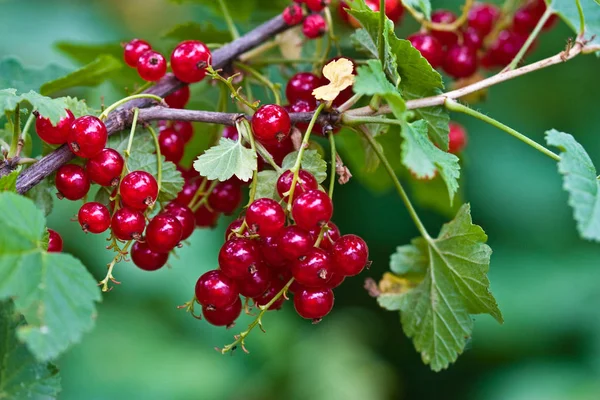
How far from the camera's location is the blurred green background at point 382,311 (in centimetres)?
177

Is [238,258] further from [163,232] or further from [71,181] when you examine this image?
[71,181]

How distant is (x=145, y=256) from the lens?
75cm

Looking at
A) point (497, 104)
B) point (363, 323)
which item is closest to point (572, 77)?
point (497, 104)

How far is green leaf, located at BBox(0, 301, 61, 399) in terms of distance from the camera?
1.98ft

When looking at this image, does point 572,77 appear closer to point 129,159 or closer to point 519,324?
point 519,324

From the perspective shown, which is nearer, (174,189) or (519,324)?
(174,189)

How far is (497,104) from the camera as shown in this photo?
2094mm

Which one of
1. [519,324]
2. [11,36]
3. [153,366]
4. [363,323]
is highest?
[11,36]

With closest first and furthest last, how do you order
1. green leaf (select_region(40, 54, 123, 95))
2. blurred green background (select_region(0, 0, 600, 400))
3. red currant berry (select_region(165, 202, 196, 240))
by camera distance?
red currant berry (select_region(165, 202, 196, 240))
green leaf (select_region(40, 54, 123, 95))
blurred green background (select_region(0, 0, 600, 400))

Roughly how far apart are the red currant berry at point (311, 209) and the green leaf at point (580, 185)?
0.74 ft

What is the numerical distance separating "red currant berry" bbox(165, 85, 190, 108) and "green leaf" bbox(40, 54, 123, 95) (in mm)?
96

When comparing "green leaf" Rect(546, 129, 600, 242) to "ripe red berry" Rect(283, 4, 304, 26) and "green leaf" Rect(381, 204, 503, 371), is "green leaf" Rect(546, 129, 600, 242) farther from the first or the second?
"ripe red berry" Rect(283, 4, 304, 26)

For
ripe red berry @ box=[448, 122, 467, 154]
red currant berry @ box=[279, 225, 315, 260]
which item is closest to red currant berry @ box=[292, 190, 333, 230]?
red currant berry @ box=[279, 225, 315, 260]

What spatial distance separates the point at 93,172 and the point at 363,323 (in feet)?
4.99
